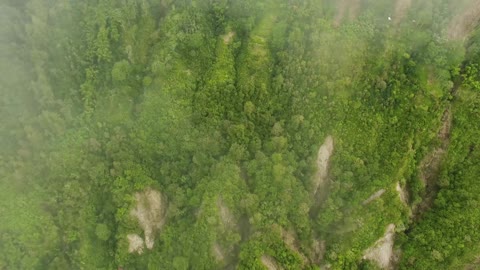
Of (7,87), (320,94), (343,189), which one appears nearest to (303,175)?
(343,189)

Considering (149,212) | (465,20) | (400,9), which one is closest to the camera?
(149,212)

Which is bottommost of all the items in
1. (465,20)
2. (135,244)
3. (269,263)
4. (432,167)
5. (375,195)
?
(135,244)

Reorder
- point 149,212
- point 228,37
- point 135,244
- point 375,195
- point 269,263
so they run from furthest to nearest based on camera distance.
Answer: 1. point 228,37
2. point 149,212
3. point 135,244
4. point 375,195
5. point 269,263

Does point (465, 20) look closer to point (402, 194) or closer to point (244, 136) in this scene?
point (402, 194)

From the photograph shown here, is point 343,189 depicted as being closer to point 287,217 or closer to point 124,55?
point 287,217

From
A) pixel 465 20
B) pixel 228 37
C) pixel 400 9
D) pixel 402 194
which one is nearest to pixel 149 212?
pixel 228 37

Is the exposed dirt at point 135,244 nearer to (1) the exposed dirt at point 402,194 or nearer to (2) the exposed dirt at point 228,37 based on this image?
(2) the exposed dirt at point 228,37

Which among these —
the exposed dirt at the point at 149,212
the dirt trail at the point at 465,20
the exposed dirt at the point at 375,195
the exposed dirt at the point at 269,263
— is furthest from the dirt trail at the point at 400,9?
the exposed dirt at the point at 149,212
